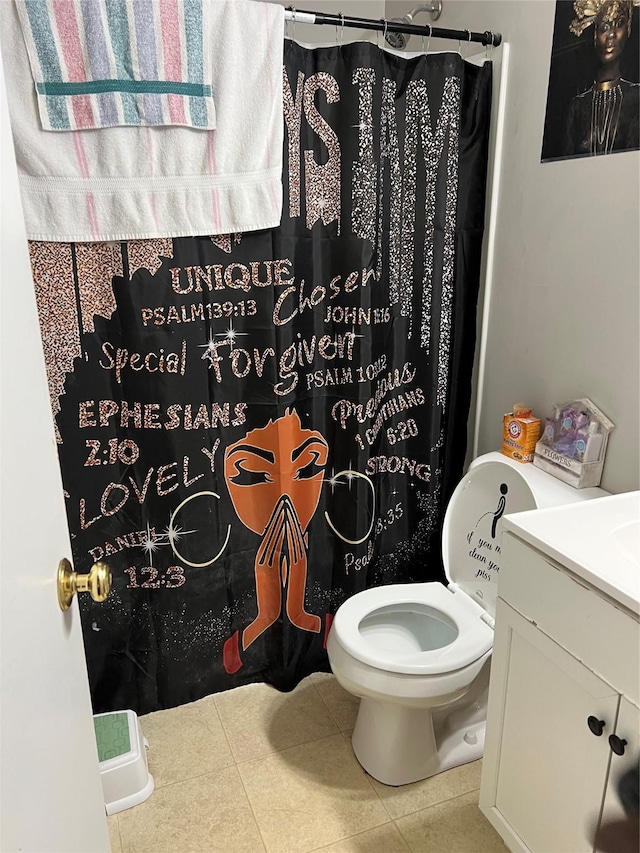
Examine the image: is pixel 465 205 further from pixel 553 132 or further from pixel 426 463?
pixel 426 463

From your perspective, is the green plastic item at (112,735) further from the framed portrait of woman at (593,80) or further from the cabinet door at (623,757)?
the framed portrait of woman at (593,80)

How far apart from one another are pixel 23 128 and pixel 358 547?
56.1 inches

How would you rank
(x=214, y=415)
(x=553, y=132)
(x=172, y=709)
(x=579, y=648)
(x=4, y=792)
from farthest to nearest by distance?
(x=172, y=709)
(x=214, y=415)
(x=553, y=132)
(x=579, y=648)
(x=4, y=792)

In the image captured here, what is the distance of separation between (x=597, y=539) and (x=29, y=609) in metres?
0.93

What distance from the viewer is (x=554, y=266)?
1.63 metres

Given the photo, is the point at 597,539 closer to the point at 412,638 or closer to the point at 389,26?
the point at 412,638

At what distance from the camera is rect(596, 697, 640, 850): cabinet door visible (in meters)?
0.97

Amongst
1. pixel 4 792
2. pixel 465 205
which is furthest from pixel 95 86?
pixel 4 792

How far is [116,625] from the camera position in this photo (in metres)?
1.80

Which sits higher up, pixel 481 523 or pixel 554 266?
pixel 554 266

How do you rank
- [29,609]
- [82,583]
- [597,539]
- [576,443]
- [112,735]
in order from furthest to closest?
[112,735] → [576,443] → [597,539] → [82,583] → [29,609]

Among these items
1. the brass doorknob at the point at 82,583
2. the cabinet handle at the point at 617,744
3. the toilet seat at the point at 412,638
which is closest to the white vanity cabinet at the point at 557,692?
the cabinet handle at the point at 617,744

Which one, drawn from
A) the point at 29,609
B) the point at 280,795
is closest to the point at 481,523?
the point at 280,795

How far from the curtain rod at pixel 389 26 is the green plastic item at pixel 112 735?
5.90ft
